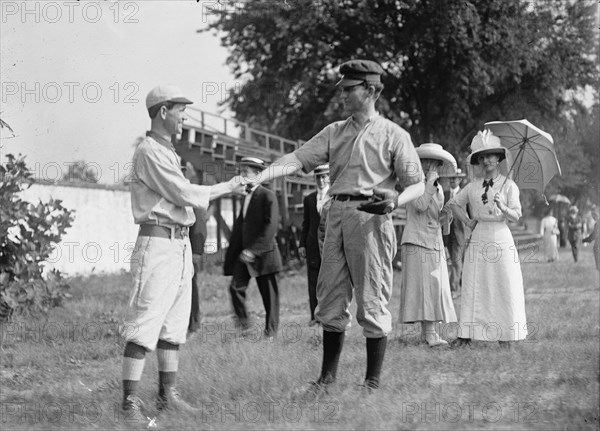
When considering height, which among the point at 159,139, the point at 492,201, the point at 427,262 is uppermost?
the point at 159,139

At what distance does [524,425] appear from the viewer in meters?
5.19

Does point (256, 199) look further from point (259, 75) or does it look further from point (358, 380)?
point (259, 75)

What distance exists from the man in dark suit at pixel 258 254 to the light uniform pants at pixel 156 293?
13.2 ft

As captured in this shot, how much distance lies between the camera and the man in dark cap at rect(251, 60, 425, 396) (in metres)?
5.99

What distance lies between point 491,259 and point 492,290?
0.30 metres

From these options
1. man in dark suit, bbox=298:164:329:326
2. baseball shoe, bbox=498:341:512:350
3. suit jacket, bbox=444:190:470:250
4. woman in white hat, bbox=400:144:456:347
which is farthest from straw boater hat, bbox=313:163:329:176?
suit jacket, bbox=444:190:470:250

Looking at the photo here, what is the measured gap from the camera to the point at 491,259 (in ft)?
28.3

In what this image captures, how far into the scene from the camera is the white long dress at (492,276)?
851 cm

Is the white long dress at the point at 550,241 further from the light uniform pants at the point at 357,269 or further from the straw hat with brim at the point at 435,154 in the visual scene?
the light uniform pants at the point at 357,269

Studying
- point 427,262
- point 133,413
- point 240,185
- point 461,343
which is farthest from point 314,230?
point 133,413

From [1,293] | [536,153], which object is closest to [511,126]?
[536,153]

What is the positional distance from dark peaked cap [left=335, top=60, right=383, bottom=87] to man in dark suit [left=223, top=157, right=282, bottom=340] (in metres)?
3.78

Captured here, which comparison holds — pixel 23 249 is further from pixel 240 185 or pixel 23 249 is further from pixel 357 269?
pixel 357 269

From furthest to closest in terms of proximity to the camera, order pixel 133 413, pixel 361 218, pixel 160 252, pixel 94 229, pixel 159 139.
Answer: pixel 94 229, pixel 361 218, pixel 159 139, pixel 160 252, pixel 133 413
